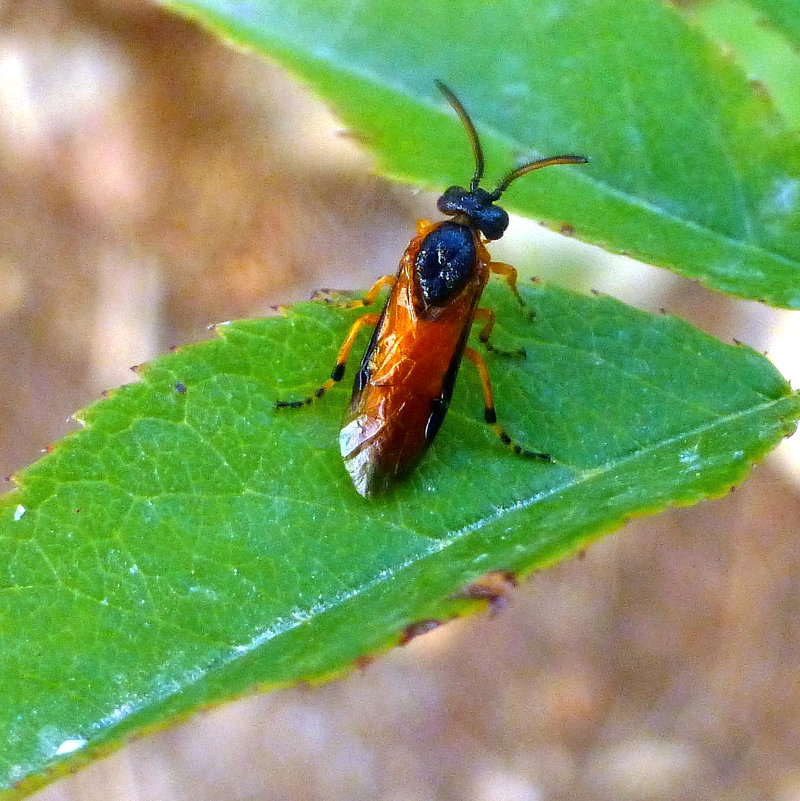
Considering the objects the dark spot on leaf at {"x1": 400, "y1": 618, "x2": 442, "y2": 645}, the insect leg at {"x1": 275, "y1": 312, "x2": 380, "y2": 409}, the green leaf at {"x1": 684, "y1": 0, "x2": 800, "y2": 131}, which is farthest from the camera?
the green leaf at {"x1": 684, "y1": 0, "x2": 800, "y2": 131}

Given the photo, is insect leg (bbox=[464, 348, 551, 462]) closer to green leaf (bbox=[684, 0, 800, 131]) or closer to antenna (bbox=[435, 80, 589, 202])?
antenna (bbox=[435, 80, 589, 202])

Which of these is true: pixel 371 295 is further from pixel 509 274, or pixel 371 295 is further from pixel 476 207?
pixel 476 207

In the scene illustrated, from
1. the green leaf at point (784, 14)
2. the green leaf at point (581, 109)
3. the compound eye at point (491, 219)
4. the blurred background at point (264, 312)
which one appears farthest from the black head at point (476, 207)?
the blurred background at point (264, 312)

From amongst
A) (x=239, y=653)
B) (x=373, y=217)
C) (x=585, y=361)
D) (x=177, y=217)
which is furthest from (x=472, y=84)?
(x=177, y=217)

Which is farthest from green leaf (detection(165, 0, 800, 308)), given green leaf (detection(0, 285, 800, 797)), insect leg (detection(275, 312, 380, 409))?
insect leg (detection(275, 312, 380, 409))

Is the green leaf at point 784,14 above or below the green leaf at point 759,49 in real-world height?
below

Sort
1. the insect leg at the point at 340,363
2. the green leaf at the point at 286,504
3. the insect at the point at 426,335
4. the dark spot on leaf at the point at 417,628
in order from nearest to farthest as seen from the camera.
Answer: the dark spot on leaf at the point at 417,628 < the green leaf at the point at 286,504 < the insect leg at the point at 340,363 < the insect at the point at 426,335

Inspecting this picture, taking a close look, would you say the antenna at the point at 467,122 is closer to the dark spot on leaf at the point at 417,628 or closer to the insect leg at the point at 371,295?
the insect leg at the point at 371,295
